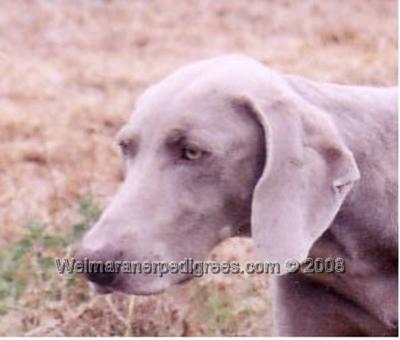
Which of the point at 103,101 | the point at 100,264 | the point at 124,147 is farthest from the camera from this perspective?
the point at 103,101

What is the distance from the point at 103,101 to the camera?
5.95 meters

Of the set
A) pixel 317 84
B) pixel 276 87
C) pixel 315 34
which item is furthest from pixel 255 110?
pixel 315 34

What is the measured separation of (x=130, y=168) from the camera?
8.30 feet

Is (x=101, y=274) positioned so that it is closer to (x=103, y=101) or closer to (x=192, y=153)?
(x=192, y=153)

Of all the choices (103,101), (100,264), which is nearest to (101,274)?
(100,264)

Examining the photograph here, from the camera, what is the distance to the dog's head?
8.03 ft

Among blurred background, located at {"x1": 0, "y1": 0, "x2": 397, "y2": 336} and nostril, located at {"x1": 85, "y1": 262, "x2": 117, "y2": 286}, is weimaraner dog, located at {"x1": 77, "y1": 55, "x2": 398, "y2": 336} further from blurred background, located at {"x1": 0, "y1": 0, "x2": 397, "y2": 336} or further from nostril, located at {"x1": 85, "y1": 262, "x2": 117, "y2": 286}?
blurred background, located at {"x1": 0, "y1": 0, "x2": 397, "y2": 336}

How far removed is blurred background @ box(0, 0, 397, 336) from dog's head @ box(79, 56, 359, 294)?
3.09 ft

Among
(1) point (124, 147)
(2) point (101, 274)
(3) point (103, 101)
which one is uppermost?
(1) point (124, 147)

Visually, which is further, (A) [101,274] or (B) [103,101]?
(B) [103,101]

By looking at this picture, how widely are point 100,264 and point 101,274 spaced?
0.13 feet

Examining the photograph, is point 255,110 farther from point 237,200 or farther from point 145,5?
point 145,5

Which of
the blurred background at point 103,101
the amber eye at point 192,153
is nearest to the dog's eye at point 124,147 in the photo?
the amber eye at point 192,153

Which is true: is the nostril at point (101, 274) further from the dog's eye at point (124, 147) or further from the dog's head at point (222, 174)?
the dog's eye at point (124, 147)
